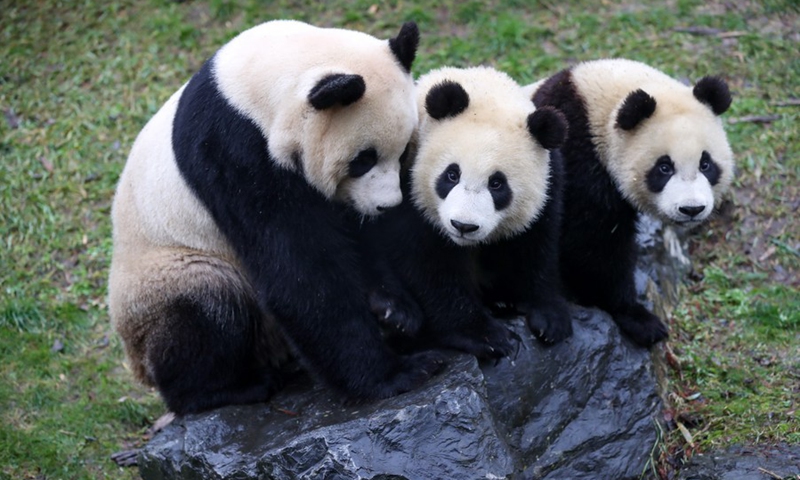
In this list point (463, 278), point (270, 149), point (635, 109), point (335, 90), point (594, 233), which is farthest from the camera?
point (594, 233)

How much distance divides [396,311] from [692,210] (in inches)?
80.3

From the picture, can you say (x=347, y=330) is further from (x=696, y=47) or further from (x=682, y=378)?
(x=696, y=47)

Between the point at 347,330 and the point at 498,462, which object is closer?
the point at 498,462

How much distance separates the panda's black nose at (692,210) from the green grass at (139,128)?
152 centimetres

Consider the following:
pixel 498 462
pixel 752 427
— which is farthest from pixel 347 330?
pixel 752 427

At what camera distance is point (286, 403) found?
19.5 ft

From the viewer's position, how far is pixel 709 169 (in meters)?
6.17

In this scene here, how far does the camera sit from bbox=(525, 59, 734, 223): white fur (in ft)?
19.7

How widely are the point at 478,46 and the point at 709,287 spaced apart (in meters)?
4.32

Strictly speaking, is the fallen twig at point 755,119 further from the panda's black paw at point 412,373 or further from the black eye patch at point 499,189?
the panda's black paw at point 412,373

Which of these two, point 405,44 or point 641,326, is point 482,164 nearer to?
point 405,44

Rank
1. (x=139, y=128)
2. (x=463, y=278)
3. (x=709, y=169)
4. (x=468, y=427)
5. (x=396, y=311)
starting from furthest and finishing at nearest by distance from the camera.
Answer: (x=139, y=128) < (x=709, y=169) < (x=463, y=278) < (x=396, y=311) < (x=468, y=427)

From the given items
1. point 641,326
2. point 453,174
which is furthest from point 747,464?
point 453,174

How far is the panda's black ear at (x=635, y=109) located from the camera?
598 centimetres
